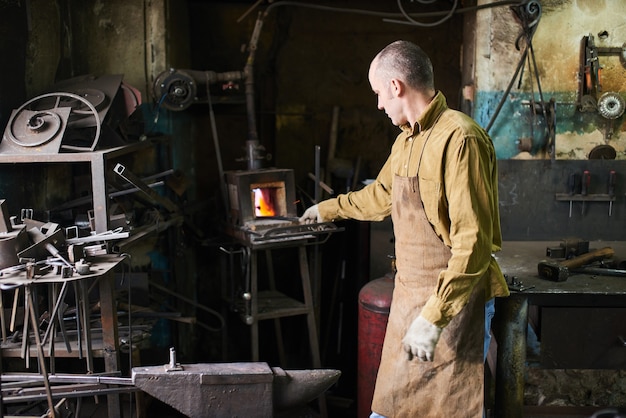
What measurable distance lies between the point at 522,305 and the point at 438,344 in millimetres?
676

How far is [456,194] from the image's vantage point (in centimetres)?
254

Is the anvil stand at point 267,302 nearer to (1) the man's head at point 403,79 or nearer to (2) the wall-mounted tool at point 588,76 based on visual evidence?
(1) the man's head at point 403,79

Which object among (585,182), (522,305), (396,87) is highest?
(396,87)

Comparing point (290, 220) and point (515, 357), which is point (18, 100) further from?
point (515, 357)

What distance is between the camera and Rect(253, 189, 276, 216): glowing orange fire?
4.29m

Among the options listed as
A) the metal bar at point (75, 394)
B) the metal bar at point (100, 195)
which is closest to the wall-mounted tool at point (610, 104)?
the metal bar at point (100, 195)

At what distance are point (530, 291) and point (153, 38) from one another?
2.88 meters

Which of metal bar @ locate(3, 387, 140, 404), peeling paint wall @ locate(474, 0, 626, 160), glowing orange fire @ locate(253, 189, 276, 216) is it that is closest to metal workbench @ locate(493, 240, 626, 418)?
peeling paint wall @ locate(474, 0, 626, 160)

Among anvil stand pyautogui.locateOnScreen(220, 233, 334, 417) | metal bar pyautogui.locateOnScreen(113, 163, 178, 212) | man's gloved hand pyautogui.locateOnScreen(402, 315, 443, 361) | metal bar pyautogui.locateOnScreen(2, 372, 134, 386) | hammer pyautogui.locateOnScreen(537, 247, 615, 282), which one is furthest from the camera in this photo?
anvil stand pyautogui.locateOnScreen(220, 233, 334, 417)

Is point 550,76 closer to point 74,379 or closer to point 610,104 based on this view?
point 610,104

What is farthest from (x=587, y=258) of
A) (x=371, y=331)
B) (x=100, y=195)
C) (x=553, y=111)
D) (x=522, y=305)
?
(x=100, y=195)

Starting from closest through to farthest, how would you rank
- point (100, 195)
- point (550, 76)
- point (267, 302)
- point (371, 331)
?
point (100, 195), point (371, 331), point (550, 76), point (267, 302)

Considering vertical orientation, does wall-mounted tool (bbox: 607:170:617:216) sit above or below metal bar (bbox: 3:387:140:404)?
above

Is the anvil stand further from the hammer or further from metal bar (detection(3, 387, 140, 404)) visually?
the hammer
